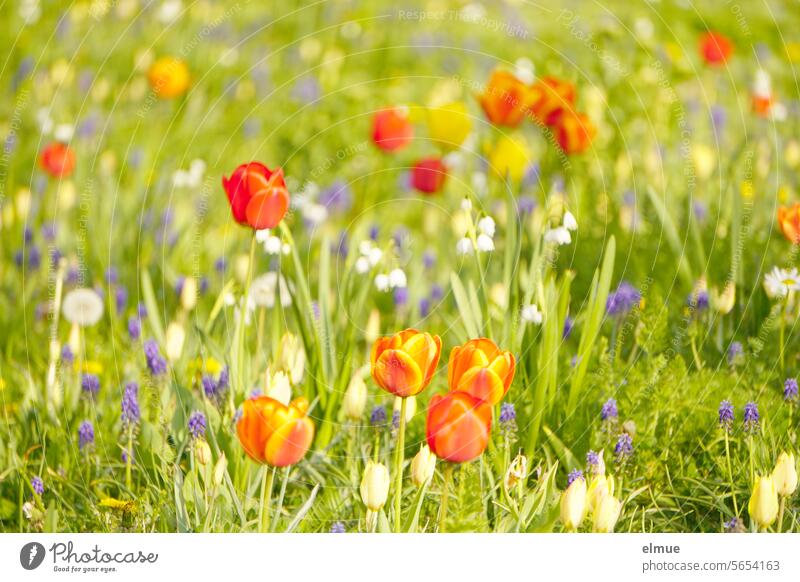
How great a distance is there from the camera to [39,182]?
85.7 inches

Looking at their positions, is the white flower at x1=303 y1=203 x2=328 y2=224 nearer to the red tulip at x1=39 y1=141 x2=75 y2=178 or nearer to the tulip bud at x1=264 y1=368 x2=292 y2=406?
the red tulip at x1=39 y1=141 x2=75 y2=178

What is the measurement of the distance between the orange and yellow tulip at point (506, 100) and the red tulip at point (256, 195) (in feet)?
1.90

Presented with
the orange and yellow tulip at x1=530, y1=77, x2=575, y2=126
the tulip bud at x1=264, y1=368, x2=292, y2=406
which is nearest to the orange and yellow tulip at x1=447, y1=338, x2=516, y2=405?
the tulip bud at x1=264, y1=368, x2=292, y2=406

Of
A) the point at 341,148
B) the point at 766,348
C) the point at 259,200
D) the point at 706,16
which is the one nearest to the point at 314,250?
the point at 341,148

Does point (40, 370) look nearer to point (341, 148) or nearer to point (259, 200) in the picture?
point (259, 200)

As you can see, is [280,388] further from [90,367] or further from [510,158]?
[510,158]

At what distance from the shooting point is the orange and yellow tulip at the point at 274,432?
1258 mm

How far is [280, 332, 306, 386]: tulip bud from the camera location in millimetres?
1538

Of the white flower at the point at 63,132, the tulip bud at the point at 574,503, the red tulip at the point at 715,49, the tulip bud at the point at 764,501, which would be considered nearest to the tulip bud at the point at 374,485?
the tulip bud at the point at 574,503

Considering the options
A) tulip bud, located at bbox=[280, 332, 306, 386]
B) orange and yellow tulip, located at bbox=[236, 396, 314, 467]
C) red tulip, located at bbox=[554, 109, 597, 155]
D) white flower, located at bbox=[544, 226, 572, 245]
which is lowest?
orange and yellow tulip, located at bbox=[236, 396, 314, 467]

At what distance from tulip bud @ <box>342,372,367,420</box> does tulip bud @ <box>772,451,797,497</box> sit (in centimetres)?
56

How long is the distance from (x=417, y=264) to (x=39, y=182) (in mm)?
820

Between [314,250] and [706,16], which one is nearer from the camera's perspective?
[314,250]

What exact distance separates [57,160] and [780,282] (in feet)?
4.30
